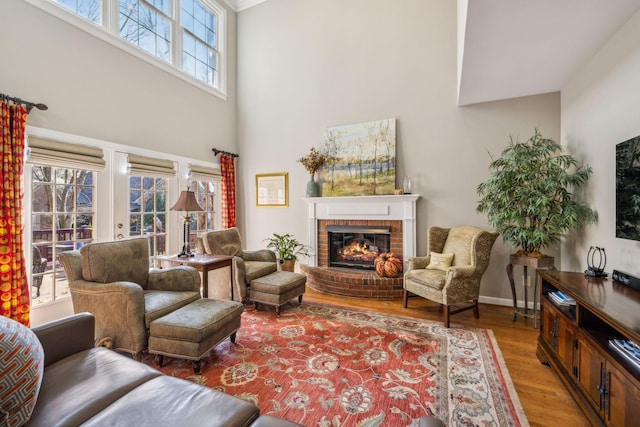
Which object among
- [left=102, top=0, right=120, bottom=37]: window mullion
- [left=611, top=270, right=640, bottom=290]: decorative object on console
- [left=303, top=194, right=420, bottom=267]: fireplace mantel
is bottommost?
[left=611, top=270, right=640, bottom=290]: decorative object on console

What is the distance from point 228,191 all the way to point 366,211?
2.54m

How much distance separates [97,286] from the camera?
229 centimetres

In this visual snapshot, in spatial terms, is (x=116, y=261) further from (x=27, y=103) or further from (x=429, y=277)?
(x=429, y=277)

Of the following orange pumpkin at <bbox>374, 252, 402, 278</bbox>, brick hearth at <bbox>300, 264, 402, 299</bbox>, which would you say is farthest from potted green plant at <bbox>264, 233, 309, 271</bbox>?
orange pumpkin at <bbox>374, 252, 402, 278</bbox>

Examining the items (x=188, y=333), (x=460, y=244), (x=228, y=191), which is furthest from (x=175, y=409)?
(x=228, y=191)

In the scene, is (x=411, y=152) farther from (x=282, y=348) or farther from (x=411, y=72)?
(x=282, y=348)

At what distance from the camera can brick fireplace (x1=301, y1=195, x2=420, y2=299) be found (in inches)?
154

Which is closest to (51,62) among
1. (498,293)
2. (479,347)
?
(479,347)

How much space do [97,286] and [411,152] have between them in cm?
386

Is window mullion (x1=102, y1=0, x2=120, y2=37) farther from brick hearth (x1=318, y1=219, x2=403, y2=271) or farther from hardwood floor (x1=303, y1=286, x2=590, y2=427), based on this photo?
hardwood floor (x1=303, y1=286, x2=590, y2=427)

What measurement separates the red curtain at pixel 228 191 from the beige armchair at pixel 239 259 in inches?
47.3

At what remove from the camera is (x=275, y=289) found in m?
3.25

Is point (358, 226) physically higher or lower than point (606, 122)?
lower

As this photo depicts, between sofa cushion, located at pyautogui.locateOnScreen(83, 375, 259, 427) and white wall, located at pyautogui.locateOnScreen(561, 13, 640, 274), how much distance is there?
2.70 meters
